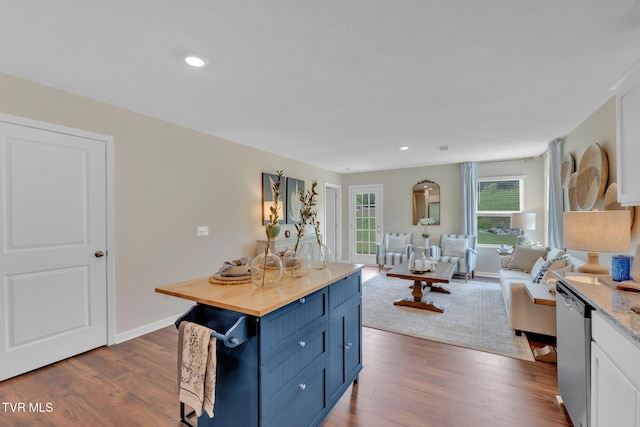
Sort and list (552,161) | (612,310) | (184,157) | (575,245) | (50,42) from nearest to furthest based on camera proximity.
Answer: (612,310) < (50,42) < (575,245) < (184,157) < (552,161)

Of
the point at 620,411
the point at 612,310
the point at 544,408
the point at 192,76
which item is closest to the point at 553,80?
the point at 612,310

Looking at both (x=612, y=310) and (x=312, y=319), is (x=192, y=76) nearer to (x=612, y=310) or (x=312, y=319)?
(x=312, y=319)

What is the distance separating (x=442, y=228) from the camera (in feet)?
20.0

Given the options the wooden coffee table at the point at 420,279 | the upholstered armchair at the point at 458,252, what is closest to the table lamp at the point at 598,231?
the wooden coffee table at the point at 420,279

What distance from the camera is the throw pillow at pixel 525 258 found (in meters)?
4.02

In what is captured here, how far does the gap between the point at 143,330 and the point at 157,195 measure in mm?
1455

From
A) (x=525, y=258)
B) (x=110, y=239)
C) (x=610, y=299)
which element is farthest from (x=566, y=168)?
(x=110, y=239)

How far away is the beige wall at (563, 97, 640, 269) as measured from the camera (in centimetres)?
239

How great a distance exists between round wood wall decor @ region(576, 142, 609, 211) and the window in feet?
8.08

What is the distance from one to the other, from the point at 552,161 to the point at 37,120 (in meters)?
5.83

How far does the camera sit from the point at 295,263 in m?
1.89

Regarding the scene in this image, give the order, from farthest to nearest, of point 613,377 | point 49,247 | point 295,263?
point 49,247, point 295,263, point 613,377

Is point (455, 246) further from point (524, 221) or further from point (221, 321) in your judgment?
point (221, 321)

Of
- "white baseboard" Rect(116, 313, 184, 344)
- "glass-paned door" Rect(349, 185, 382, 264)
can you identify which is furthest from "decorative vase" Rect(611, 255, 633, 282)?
"glass-paned door" Rect(349, 185, 382, 264)
